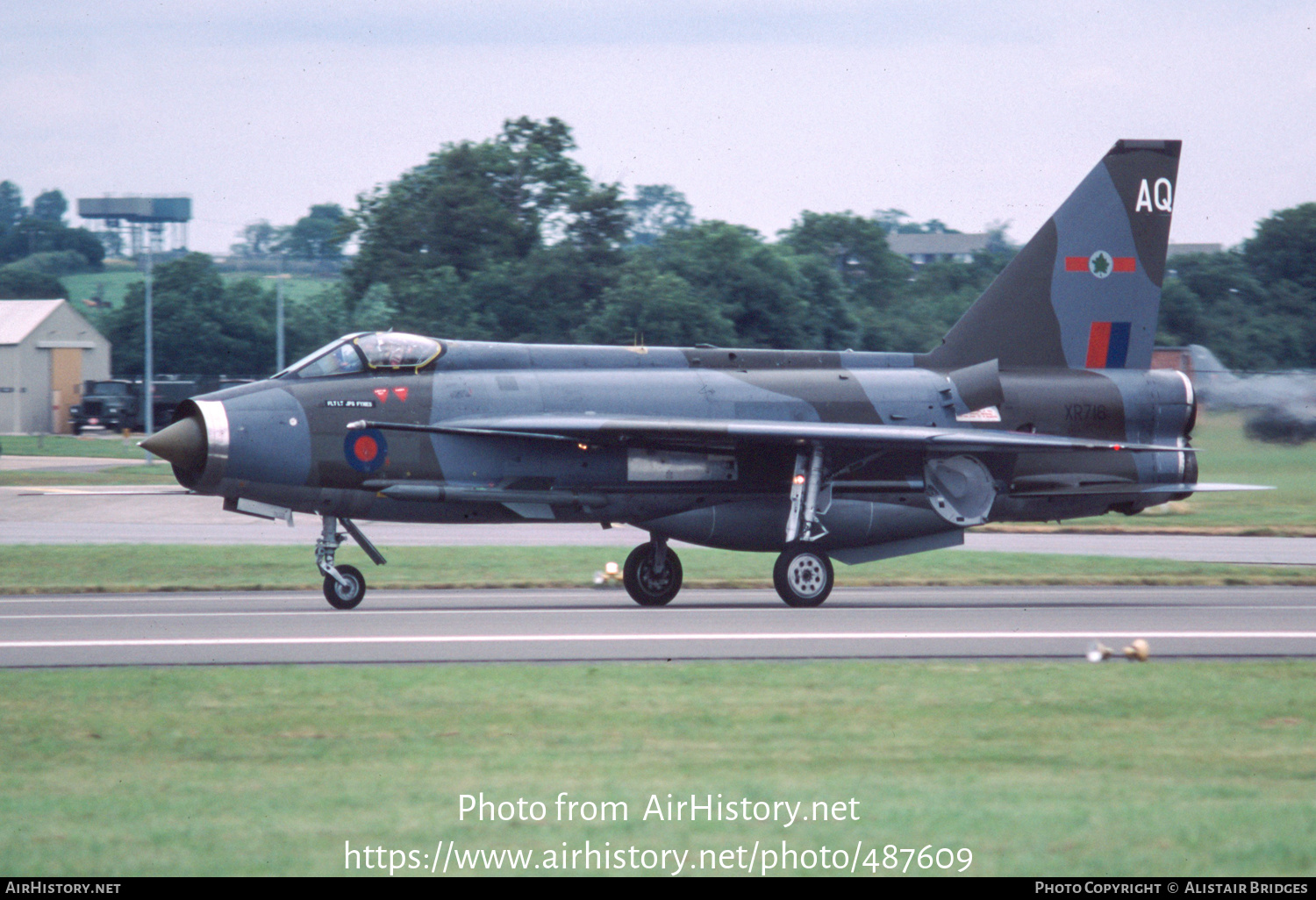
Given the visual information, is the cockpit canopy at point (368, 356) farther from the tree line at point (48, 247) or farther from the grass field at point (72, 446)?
the tree line at point (48, 247)

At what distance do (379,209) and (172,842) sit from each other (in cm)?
5092

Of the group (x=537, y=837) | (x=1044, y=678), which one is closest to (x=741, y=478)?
(x=1044, y=678)

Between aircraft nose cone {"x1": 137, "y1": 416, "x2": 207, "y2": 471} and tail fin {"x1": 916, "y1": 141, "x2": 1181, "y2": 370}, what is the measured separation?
342 inches

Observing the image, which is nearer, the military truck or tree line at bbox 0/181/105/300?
the military truck

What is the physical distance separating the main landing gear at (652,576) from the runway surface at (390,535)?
7339 mm

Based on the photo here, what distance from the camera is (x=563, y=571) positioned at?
20.3m

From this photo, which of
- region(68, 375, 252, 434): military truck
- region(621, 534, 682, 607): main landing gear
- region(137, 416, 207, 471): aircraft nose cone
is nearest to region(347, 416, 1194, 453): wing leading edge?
region(621, 534, 682, 607): main landing gear

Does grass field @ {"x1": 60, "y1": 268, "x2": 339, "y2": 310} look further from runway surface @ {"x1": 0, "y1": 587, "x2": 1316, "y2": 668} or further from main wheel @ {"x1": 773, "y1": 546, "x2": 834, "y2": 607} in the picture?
main wheel @ {"x1": 773, "y1": 546, "x2": 834, "y2": 607}

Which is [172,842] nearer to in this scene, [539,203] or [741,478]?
[741,478]

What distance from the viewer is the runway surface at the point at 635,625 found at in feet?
40.3

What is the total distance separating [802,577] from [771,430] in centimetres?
168

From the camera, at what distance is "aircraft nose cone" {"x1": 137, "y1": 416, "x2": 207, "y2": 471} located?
1519 cm

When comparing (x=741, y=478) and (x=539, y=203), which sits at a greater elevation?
(x=539, y=203)

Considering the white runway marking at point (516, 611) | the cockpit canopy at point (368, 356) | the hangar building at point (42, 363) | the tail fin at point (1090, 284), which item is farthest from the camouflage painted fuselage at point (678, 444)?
the hangar building at point (42, 363)
